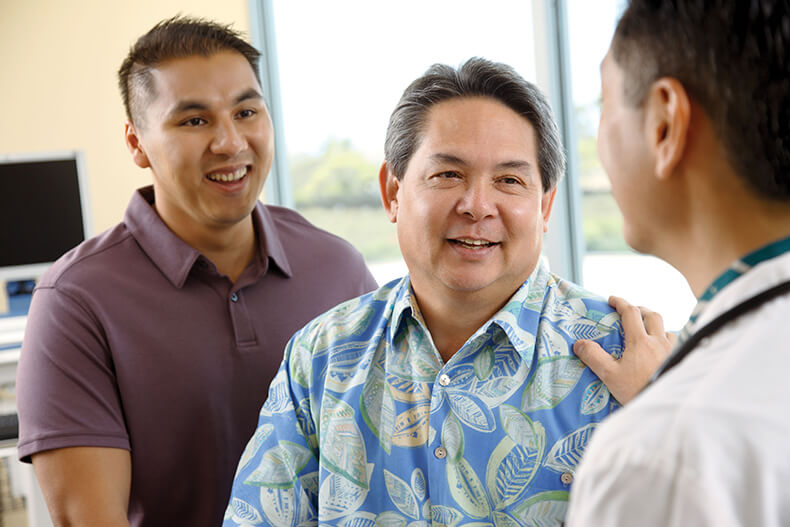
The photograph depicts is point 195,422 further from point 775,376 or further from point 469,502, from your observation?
point 775,376

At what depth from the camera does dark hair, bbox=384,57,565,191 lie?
137 cm

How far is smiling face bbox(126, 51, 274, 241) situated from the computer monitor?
1450 mm

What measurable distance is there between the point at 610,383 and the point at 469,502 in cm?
30

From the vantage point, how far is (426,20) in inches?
141

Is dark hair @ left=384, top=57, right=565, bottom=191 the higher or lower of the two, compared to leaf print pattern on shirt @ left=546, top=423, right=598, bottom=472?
higher

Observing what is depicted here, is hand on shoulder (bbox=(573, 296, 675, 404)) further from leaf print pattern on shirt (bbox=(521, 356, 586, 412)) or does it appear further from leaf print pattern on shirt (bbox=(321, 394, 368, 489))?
leaf print pattern on shirt (bbox=(321, 394, 368, 489))

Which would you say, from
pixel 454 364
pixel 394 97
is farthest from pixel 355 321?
pixel 394 97

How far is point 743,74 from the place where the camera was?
64 cm

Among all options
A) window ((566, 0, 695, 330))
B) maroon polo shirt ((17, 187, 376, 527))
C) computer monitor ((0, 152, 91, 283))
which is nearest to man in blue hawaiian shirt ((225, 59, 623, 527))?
maroon polo shirt ((17, 187, 376, 527))

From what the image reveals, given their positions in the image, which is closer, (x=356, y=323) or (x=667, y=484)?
(x=667, y=484)

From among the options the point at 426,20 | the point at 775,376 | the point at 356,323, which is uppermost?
the point at 426,20

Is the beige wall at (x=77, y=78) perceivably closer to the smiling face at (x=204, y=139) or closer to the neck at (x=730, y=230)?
the smiling face at (x=204, y=139)

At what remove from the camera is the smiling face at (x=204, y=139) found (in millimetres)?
1751

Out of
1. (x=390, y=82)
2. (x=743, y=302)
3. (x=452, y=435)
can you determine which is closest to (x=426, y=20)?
(x=390, y=82)
